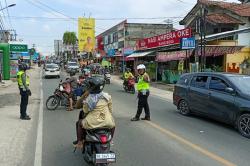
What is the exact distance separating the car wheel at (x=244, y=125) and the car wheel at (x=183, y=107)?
311cm

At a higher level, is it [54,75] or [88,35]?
[88,35]

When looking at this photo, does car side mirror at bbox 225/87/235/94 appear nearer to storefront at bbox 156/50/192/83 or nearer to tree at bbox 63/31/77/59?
storefront at bbox 156/50/192/83

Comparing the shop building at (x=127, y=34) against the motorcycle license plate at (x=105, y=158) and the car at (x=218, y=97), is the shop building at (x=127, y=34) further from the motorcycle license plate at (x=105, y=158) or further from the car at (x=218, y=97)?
the motorcycle license plate at (x=105, y=158)

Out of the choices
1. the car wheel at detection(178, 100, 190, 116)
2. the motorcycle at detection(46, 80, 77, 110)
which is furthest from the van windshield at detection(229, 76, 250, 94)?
the motorcycle at detection(46, 80, 77, 110)

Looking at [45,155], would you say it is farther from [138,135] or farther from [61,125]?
[61,125]

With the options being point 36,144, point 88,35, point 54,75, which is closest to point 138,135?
point 36,144

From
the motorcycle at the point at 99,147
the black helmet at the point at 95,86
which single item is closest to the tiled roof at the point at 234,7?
the black helmet at the point at 95,86

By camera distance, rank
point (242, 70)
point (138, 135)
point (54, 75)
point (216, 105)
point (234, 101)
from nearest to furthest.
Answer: point (138, 135) → point (234, 101) → point (216, 105) → point (242, 70) → point (54, 75)

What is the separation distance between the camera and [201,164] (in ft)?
22.3

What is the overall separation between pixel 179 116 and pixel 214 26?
21490 mm

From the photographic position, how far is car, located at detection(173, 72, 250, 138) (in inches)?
388

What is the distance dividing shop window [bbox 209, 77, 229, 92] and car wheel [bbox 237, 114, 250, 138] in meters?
1.27

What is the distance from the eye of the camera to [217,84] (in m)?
11.2

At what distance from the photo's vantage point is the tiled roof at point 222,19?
3164 cm
